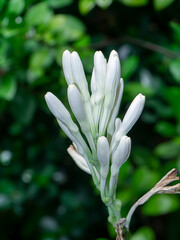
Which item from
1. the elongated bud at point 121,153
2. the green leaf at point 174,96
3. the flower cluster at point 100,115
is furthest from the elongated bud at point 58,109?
the green leaf at point 174,96

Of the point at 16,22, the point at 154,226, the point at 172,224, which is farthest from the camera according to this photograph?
the point at 154,226

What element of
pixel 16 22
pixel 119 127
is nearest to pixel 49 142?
pixel 16 22

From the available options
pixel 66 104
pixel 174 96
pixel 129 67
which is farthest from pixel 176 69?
pixel 66 104

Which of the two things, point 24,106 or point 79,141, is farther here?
point 24,106

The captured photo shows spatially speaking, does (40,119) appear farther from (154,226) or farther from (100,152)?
(100,152)

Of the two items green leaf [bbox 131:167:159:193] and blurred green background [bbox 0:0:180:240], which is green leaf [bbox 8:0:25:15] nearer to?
blurred green background [bbox 0:0:180:240]

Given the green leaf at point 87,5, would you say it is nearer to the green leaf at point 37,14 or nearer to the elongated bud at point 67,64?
the green leaf at point 37,14

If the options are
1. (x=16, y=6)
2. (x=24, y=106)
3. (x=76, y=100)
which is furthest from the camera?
(x=24, y=106)

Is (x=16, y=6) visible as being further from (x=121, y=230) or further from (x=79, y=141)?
(x=121, y=230)
